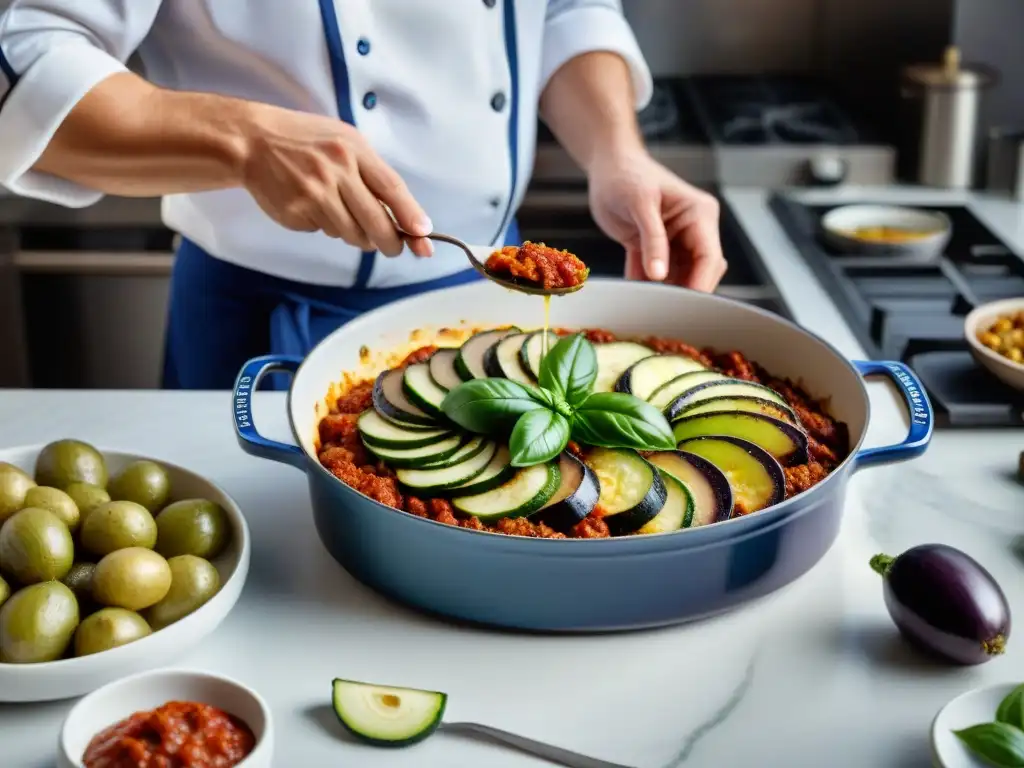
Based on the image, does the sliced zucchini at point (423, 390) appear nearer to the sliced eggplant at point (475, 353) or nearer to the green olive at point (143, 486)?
the sliced eggplant at point (475, 353)

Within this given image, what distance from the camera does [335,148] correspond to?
1338 mm

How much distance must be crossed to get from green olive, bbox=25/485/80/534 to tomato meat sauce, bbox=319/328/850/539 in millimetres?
241

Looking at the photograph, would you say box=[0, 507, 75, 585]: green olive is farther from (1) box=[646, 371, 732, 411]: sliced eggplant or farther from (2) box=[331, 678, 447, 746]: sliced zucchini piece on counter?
(1) box=[646, 371, 732, 411]: sliced eggplant

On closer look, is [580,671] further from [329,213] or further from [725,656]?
[329,213]

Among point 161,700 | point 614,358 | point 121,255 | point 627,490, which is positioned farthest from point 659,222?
point 121,255

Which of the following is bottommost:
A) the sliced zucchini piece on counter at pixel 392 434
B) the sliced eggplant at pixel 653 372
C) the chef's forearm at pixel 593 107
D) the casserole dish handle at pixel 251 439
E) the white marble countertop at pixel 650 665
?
the white marble countertop at pixel 650 665

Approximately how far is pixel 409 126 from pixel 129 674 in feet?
3.18

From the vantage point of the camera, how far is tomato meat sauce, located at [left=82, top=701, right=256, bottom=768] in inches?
33.5

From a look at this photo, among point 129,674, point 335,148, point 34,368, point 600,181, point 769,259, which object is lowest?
point 34,368

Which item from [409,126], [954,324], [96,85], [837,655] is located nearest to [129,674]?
[837,655]

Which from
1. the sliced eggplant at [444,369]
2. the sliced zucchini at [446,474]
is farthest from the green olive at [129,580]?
the sliced eggplant at [444,369]

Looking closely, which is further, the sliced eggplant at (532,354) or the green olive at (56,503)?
the sliced eggplant at (532,354)

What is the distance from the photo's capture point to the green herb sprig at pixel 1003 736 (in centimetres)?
86

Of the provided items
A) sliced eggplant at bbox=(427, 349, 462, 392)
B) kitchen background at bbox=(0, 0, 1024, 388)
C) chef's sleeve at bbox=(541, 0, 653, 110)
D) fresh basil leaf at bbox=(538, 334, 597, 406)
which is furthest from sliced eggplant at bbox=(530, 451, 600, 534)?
kitchen background at bbox=(0, 0, 1024, 388)
